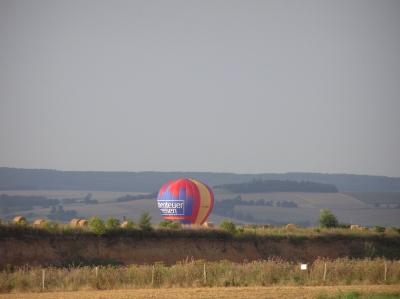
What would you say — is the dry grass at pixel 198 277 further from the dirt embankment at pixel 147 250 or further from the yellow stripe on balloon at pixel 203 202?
the yellow stripe on balloon at pixel 203 202

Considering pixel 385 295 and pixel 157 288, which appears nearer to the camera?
pixel 385 295

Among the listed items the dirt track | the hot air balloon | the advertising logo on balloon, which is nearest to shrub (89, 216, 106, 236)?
the advertising logo on balloon

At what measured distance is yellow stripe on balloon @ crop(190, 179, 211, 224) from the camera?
69.9m

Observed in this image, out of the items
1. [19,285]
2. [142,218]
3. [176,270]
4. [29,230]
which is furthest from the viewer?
[142,218]

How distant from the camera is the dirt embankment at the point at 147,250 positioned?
48656mm

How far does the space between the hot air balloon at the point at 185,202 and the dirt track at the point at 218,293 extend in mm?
35655

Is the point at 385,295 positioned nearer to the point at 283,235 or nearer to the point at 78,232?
the point at 78,232

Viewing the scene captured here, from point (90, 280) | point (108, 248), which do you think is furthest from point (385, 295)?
point (108, 248)

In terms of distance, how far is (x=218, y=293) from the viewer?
101 ft

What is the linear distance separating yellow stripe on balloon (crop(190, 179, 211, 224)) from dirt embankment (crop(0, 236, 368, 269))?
11.2 metres

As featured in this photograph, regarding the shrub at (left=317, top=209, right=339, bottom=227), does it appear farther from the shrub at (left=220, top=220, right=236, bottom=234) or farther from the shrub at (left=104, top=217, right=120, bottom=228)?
the shrub at (left=104, top=217, right=120, bottom=228)

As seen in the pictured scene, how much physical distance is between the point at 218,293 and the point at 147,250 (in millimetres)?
23546

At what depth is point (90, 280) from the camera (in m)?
34.1

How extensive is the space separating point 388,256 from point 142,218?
65.8 ft
